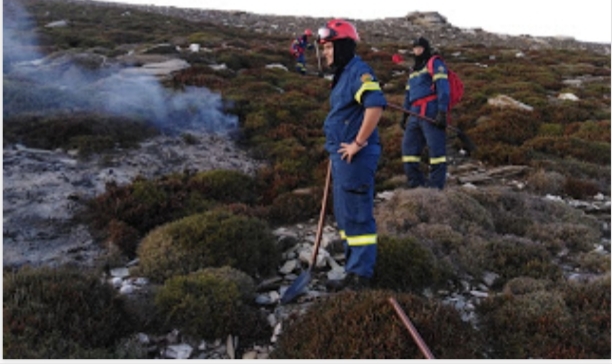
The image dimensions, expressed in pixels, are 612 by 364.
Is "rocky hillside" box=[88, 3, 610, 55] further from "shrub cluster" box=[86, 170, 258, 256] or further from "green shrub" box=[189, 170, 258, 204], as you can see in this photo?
"shrub cluster" box=[86, 170, 258, 256]

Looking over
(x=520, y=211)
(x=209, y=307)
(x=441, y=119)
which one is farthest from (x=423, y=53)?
(x=209, y=307)

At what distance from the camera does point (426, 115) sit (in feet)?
28.0

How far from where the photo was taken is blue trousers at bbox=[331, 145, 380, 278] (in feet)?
16.0

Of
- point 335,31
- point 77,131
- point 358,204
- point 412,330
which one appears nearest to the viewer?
point 412,330

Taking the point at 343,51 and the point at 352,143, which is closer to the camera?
the point at 352,143

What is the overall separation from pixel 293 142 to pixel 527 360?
28.4 feet

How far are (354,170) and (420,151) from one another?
4299 mm

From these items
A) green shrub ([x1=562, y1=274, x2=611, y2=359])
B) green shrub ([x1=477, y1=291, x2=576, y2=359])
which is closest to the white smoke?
green shrub ([x1=477, y1=291, x2=576, y2=359])

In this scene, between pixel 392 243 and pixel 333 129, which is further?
pixel 392 243

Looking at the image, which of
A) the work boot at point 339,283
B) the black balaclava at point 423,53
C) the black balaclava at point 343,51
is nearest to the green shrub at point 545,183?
the black balaclava at point 423,53

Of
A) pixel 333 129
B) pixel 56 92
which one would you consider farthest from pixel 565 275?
pixel 56 92

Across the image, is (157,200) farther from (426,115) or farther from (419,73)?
(419,73)

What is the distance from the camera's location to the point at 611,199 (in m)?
9.70

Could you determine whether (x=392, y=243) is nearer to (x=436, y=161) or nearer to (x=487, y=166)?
(x=436, y=161)
